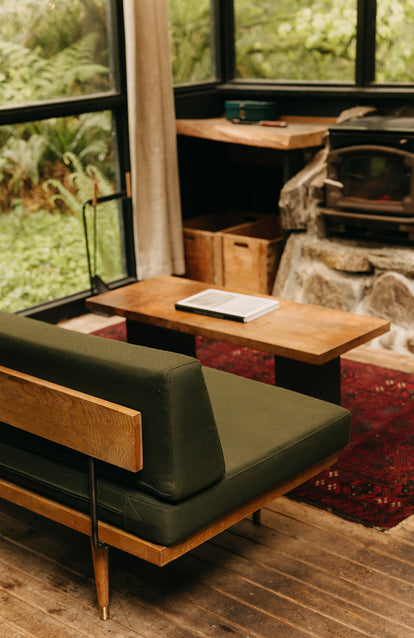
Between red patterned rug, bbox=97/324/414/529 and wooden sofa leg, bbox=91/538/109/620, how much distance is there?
2.85 feet

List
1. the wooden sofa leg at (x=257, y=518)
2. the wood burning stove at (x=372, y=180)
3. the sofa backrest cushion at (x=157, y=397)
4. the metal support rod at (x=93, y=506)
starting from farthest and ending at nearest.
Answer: the wood burning stove at (x=372, y=180), the wooden sofa leg at (x=257, y=518), the metal support rod at (x=93, y=506), the sofa backrest cushion at (x=157, y=397)

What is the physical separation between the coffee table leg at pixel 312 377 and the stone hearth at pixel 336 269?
3.74ft

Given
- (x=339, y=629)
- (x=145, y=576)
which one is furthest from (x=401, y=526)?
(x=145, y=576)

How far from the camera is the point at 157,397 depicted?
2.00 metres

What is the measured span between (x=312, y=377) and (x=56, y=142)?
86.7 inches

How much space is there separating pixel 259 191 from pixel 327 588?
3.42 meters

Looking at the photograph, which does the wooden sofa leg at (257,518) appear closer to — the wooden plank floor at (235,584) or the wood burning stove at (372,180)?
the wooden plank floor at (235,584)

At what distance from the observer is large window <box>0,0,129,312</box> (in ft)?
14.3

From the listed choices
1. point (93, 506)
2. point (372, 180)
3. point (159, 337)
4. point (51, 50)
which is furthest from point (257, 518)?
point (51, 50)

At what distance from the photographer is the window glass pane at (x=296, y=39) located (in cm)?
489

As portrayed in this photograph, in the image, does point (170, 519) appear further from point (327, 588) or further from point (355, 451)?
point (355, 451)

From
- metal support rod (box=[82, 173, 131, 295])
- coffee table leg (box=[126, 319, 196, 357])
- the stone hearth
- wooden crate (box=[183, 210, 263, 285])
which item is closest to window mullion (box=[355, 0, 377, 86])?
the stone hearth

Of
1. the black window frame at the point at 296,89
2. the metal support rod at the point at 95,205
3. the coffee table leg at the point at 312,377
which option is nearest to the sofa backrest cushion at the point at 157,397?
the coffee table leg at the point at 312,377

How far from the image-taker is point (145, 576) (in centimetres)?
250
